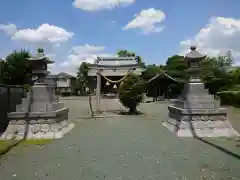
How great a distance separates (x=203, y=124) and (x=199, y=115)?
1.24 ft

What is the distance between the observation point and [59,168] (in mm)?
6672

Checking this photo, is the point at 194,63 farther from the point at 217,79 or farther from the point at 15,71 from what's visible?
the point at 15,71

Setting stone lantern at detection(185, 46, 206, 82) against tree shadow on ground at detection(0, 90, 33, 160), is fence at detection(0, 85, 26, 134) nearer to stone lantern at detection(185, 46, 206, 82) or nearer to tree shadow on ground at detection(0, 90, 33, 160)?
tree shadow on ground at detection(0, 90, 33, 160)

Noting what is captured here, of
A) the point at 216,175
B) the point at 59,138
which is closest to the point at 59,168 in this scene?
the point at 216,175

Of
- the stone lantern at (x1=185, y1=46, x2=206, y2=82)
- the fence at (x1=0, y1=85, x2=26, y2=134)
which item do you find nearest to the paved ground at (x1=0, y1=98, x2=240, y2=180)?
the fence at (x1=0, y1=85, x2=26, y2=134)

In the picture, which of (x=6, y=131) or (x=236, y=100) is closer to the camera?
(x=6, y=131)

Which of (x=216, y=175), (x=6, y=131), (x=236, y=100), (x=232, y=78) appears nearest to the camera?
(x=216, y=175)

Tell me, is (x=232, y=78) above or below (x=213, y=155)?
above

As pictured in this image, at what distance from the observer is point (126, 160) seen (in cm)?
733

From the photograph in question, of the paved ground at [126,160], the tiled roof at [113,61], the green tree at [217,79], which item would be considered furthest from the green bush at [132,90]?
the tiled roof at [113,61]

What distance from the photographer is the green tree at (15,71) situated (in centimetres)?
3994

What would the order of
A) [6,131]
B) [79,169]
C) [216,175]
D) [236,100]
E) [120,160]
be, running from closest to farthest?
[216,175] < [79,169] < [120,160] < [6,131] < [236,100]

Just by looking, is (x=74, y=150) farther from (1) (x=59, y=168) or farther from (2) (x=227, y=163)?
(2) (x=227, y=163)

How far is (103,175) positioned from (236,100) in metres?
19.4
